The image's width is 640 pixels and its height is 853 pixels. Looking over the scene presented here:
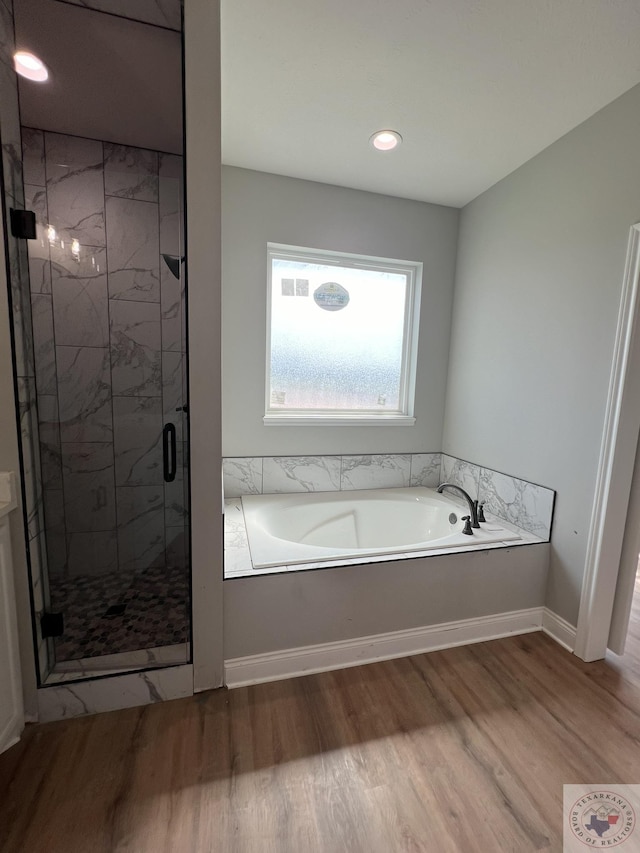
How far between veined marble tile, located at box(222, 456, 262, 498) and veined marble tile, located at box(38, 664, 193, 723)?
3.69ft

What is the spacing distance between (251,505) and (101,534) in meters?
0.82

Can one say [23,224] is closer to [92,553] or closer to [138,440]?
[138,440]

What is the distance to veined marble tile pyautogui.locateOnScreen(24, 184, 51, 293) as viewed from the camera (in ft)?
4.50

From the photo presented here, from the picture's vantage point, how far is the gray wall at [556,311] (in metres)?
1.67

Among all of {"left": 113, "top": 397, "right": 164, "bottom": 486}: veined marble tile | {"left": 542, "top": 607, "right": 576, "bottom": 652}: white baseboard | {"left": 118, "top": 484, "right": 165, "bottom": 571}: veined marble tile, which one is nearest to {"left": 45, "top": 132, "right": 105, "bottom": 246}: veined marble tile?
{"left": 113, "top": 397, "right": 164, "bottom": 486}: veined marble tile

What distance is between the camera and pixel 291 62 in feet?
4.89

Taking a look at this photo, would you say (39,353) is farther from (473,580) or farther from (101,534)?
(473,580)

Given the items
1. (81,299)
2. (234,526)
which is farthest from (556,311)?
(81,299)

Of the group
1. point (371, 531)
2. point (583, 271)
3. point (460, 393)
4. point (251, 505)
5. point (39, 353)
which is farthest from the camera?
point (460, 393)

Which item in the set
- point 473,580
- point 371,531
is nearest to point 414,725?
point 473,580

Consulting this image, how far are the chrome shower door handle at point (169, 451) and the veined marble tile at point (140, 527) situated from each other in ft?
0.73

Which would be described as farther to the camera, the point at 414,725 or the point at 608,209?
the point at 608,209

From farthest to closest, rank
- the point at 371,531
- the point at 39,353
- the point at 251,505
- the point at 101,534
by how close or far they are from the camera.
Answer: the point at 371,531 < the point at 251,505 < the point at 101,534 < the point at 39,353

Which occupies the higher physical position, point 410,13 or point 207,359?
point 410,13
